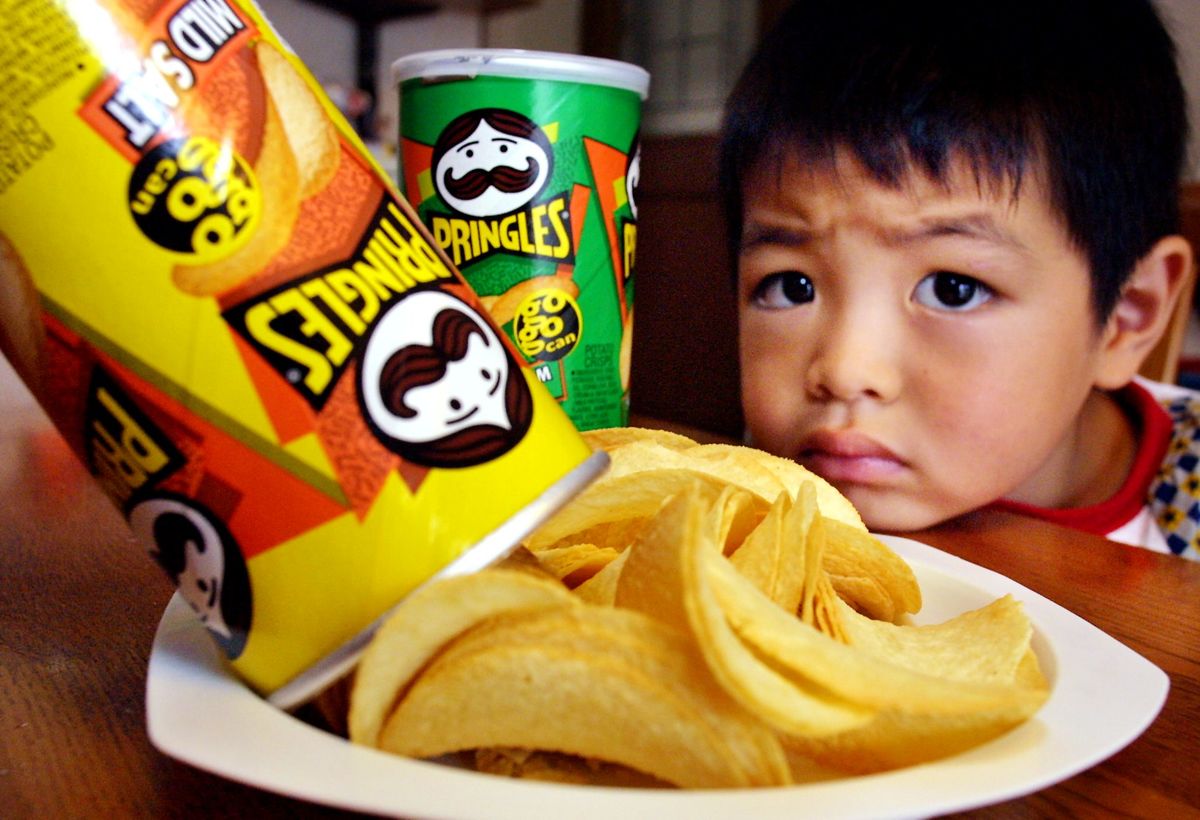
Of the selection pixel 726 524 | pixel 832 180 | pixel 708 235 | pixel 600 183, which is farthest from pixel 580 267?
pixel 708 235

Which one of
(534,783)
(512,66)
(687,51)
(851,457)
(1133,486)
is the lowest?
(1133,486)

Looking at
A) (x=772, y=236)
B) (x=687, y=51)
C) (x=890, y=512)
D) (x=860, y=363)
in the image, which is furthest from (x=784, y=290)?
(x=687, y=51)

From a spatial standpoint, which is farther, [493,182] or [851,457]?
[851,457]

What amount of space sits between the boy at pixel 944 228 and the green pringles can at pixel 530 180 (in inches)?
14.3

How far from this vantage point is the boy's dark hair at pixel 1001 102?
97 centimetres

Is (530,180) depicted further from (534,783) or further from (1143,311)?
(1143,311)

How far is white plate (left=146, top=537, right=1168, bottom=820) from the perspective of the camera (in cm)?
28

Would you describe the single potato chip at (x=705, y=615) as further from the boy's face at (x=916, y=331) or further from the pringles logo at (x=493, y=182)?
the boy's face at (x=916, y=331)

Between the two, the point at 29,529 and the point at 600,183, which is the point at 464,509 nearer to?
the point at 600,183

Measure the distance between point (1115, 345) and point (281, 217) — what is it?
3.68 ft

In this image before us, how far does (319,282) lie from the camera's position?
0.37m

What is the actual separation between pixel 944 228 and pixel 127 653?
33.3 inches

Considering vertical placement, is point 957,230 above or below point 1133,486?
above

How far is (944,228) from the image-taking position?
0.96 m
